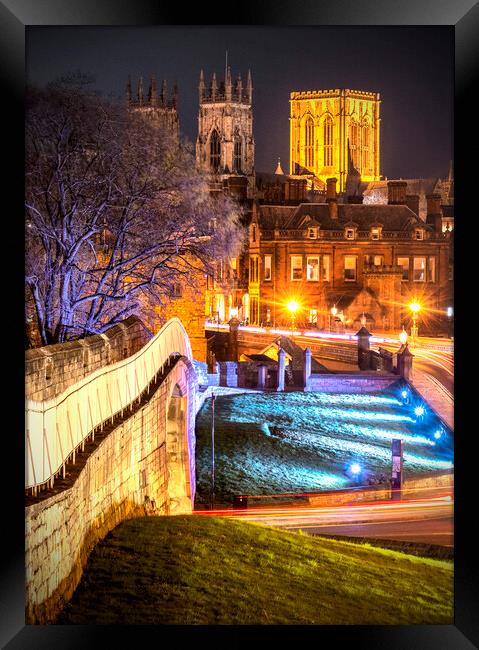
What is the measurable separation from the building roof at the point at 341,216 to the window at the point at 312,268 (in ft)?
1.33

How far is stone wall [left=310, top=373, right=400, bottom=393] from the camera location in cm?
1266

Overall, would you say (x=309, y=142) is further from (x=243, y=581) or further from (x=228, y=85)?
(x=243, y=581)

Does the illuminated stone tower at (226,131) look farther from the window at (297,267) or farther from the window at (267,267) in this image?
the window at (297,267)

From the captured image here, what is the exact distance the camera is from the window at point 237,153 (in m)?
12.9

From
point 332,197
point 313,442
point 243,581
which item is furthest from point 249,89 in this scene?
point 243,581

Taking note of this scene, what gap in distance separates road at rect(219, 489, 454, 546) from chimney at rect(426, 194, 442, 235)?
122 inches

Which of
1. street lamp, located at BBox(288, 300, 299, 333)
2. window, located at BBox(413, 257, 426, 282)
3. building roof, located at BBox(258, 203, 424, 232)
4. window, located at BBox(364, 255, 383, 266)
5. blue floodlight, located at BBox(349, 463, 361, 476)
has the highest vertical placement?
building roof, located at BBox(258, 203, 424, 232)

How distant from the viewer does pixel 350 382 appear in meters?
12.8

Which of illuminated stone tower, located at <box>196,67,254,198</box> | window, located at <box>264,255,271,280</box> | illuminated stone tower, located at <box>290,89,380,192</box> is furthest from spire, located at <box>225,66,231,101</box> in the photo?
window, located at <box>264,255,271,280</box>

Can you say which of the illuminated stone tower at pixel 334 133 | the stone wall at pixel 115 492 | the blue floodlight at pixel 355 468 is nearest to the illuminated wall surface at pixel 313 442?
the blue floodlight at pixel 355 468

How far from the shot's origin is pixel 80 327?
12586 millimetres

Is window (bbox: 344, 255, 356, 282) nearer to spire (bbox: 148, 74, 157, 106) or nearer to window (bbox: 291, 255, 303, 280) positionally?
window (bbox: 291, 255, 303, 280)
